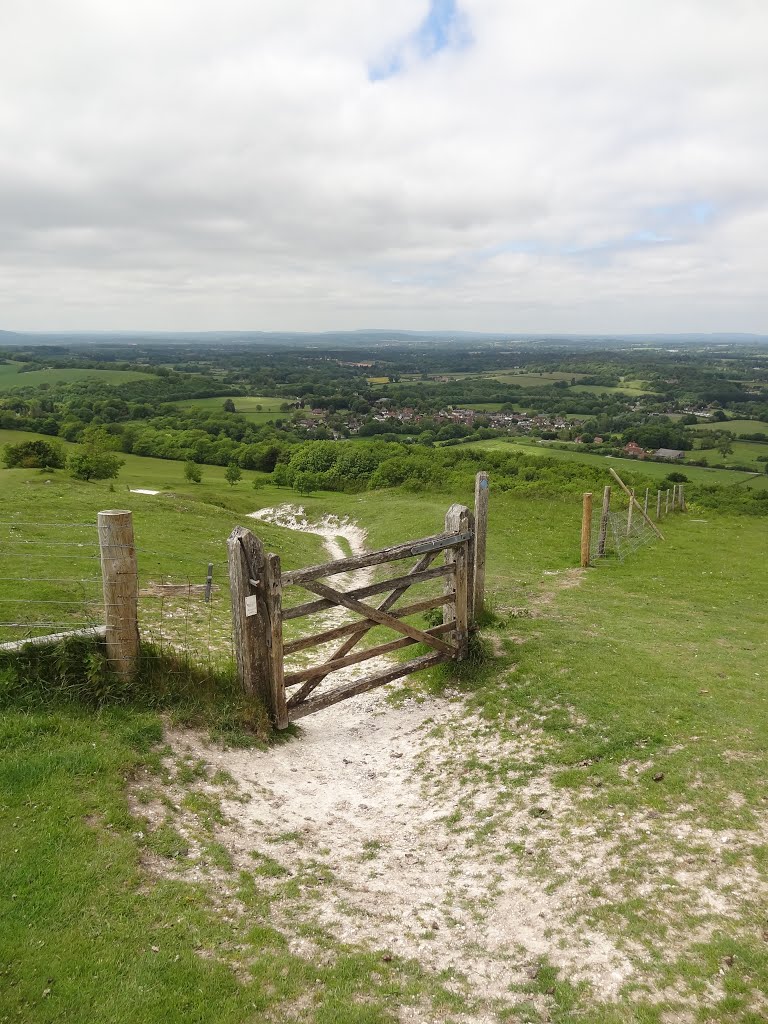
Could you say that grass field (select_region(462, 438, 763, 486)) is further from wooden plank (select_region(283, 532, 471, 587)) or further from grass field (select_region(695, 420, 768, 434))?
wooden plank (select_region(283, 532, 471, 587))

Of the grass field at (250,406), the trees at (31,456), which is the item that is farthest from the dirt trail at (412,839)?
the grass field at (250,406)

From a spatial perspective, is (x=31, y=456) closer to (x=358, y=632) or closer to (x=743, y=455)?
(x=358, y=632)

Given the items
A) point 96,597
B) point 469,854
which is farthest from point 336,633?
point 96,597

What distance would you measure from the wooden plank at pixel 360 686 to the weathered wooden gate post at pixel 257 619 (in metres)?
0.37

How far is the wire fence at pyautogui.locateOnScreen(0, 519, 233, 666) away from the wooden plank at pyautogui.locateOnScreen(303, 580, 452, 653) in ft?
6.29

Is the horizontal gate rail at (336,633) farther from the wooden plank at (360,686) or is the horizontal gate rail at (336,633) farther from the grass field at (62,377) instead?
the grass field at (62,377)

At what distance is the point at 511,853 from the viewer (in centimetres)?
665

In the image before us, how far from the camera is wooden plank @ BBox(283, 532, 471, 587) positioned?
8.76 m

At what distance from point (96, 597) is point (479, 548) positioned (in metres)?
9.08

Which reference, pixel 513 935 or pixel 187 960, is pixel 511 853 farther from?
pixel 187 960

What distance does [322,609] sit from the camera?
31.7 ft

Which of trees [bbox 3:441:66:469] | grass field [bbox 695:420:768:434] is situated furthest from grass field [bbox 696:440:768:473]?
trees [bbox 3:441:66:469]

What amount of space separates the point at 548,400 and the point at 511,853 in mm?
154399

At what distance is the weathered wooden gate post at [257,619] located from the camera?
8297 mm
